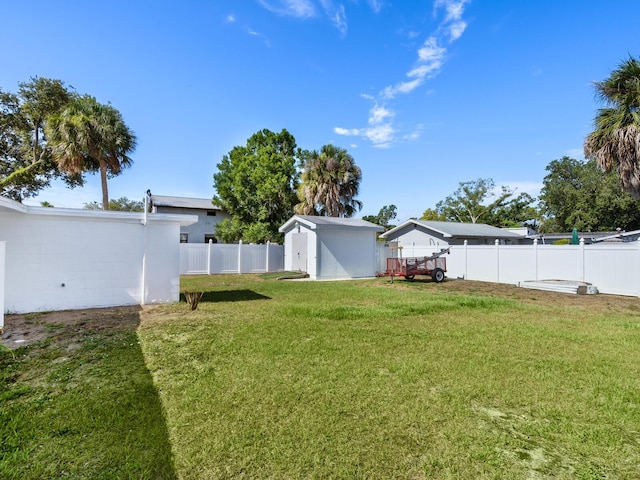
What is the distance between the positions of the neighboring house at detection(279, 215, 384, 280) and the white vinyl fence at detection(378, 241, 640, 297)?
4.03m

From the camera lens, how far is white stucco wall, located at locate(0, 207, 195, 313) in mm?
7520

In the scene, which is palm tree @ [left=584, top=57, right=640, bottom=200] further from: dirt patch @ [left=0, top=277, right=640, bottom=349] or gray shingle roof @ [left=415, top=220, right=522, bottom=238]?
gray shingle roof @ [left=415, top=220, right=522, bottom=238]

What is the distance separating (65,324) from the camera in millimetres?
6465

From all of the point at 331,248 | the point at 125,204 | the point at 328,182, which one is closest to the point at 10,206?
the point at 331,248

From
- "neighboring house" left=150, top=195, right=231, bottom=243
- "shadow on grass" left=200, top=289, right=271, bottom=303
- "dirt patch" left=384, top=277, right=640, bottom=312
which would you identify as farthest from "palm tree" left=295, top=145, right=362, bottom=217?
"shadow on grass" left=200, top=289, right=271, bottom=303

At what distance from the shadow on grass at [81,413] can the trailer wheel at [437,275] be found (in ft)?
41.5

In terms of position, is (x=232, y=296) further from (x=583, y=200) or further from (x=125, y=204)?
(x=125, y=204)

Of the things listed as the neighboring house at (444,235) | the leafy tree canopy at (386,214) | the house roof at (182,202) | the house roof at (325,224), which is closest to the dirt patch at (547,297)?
the house roof at (325,224)

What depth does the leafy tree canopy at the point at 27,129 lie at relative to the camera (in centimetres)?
1870

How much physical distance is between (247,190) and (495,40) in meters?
16.9

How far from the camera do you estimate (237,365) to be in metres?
4.34

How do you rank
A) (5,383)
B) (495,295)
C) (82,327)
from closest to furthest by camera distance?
(5,383), (82,327), (495,295)

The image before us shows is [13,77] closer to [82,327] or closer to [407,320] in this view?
[82,327]

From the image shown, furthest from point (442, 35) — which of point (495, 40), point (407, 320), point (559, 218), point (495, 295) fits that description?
point (559, 218)
